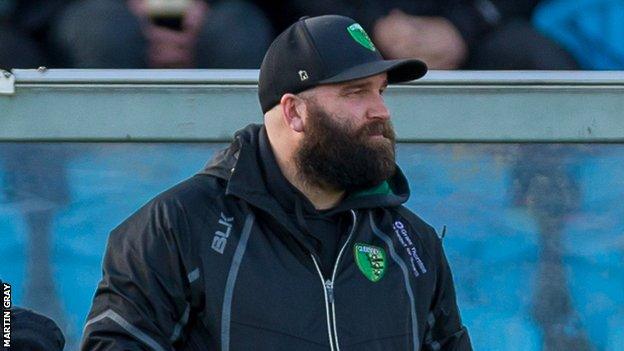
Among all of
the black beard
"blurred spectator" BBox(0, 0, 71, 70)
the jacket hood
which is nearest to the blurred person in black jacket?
the jacket hood

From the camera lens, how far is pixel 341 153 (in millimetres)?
3111

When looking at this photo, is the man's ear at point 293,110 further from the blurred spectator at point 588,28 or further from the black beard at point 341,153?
the blurred spectator at point 588,28

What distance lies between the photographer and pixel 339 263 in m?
3.07

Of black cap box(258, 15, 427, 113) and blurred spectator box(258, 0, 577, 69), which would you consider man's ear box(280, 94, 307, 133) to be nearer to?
black cap box(258, 15, 427, 113)

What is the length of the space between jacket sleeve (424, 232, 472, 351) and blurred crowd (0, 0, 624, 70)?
1.22 metres

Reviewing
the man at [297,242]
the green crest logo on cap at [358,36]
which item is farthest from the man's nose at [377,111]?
the green crest logo on cap at [358,36]

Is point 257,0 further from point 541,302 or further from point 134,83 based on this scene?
point 541,302

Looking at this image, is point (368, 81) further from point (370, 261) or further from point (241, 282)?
point (241, 282)

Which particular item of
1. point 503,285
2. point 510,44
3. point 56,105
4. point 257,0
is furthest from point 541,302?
point 56,105

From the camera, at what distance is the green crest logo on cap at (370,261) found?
3.08 meters

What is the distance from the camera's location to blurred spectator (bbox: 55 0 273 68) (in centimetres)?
422

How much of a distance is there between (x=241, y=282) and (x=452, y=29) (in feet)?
5.32

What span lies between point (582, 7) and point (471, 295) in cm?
90

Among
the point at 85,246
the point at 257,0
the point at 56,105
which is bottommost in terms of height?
the point at 85,246
